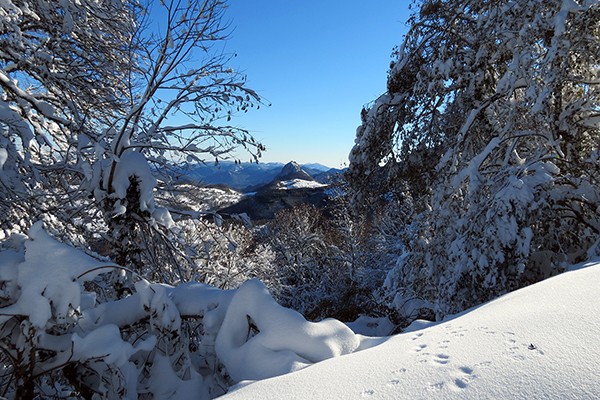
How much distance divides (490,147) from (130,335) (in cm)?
505

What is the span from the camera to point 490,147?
205 inches

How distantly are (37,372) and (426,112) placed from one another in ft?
21.7

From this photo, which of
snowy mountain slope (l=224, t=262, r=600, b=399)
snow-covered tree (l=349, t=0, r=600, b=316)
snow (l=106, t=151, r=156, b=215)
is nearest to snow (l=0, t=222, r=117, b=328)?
snowy mountain slope (l=224, t=262, r=600, b=399)

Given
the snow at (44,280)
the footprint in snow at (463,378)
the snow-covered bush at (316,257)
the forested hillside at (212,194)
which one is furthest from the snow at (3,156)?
the snow-covered bush at (316,257)

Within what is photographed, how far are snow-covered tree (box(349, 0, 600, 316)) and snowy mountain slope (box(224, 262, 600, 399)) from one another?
7.69 feet

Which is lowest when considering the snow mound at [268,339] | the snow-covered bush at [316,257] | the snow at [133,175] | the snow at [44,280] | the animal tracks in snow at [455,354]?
the snow-covered bush at [316,257]

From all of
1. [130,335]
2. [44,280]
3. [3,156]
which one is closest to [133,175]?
[3,156]

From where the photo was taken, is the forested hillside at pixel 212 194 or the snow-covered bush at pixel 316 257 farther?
the snow-covered bush at pixel 316 257

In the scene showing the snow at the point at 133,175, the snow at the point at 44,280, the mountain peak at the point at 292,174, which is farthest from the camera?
the mountain peak at the point at 292,174

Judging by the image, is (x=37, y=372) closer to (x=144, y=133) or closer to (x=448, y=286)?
(x=144, y=133)

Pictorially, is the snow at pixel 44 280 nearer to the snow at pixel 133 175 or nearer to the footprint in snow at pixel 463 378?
the snow at pixel 133 175

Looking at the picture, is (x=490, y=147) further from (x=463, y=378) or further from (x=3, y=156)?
(x=3, y=156)

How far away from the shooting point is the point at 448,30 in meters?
5.88

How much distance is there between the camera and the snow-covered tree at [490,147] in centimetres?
405
